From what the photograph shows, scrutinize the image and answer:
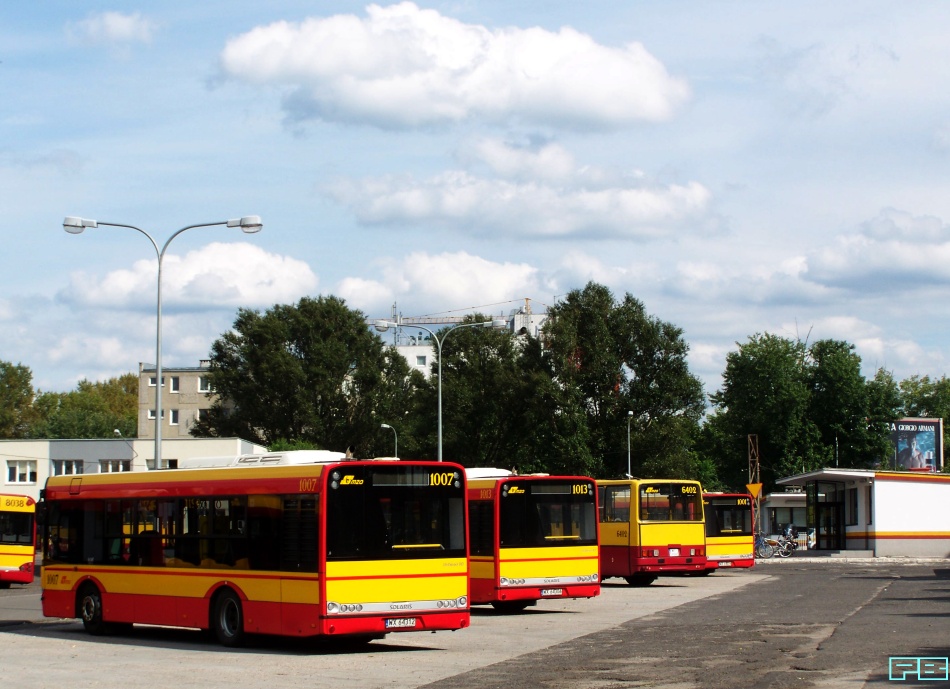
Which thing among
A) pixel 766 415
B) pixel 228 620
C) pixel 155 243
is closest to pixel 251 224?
pixel 155 243

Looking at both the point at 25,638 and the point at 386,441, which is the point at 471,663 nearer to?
the point at 25,638

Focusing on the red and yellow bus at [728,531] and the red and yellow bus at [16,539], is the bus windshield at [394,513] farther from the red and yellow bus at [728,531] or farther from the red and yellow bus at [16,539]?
the red and yellow bus at [16,539]

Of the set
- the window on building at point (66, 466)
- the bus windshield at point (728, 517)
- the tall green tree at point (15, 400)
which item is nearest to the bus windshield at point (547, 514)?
the bus windshield at point (728, 517)

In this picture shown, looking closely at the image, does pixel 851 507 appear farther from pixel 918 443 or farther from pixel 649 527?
pixel 649 527

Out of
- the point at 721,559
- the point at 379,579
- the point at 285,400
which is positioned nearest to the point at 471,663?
the point at 379,579

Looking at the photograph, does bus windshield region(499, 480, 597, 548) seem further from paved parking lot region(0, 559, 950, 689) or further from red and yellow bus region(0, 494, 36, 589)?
red and yellow bus region(0, 494, 36, 589)

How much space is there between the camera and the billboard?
74375mm

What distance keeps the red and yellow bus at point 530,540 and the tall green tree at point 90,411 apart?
9242cm

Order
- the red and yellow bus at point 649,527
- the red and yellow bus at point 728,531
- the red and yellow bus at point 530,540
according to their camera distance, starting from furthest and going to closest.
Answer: the red and yellow bus at point 728,531, the red and yellow bus at point 649,527, the red and yellow bus at point 530,540

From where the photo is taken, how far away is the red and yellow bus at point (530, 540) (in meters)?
23.8

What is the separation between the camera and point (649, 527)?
3331cm

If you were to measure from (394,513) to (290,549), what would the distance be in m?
1.40

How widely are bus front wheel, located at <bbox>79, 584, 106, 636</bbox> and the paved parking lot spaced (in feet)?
0.67

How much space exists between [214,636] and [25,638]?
2.98m
